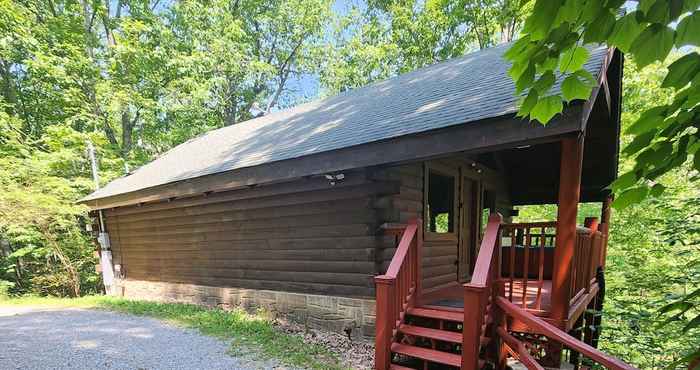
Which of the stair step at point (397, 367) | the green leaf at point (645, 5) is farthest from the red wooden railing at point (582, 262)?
the green leaf at point (645, 5)

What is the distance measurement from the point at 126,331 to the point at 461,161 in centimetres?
619

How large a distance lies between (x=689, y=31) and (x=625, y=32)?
15 cm

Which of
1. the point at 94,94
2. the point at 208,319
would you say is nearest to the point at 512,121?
the point at 208,319

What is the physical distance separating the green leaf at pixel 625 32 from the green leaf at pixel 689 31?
0.10 m

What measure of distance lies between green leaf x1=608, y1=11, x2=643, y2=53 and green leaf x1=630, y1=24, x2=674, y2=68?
27mm

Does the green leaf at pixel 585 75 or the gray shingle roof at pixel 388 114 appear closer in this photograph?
the green leaf at pixel 585 75

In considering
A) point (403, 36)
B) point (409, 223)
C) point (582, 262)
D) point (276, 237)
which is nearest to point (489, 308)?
point (409, 223)

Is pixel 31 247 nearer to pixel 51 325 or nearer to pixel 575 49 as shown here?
pixel 51 325

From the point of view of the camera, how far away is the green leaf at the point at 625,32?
1034 millimetres

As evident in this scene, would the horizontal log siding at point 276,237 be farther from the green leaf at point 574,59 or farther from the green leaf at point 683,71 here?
the green leaf at point 683,71

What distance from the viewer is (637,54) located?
1.02 meters

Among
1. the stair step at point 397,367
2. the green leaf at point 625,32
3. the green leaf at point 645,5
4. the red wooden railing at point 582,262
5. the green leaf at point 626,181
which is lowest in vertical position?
the stair step at point 397,367

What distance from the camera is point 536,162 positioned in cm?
762

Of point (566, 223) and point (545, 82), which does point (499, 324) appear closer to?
point (566, 223)
